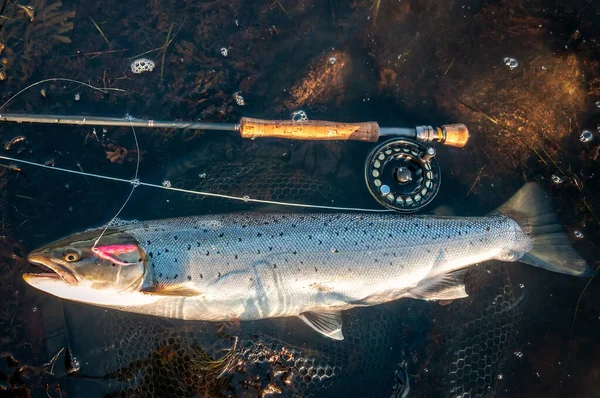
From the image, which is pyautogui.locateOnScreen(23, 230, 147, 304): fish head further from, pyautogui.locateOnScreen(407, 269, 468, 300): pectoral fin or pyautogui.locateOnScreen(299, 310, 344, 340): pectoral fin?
pyautogui.locateOnScreen(407, 269, 468, 300): pectoral fin

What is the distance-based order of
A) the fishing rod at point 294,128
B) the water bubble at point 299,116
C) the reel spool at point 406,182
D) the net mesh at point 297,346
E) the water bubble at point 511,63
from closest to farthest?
1. the net mesh at point 297,346
2. the fishing rod at point 294,128
3. the reel spool at point 406,182
4. the water bubble at point 299,116
5. the water bubble at point 511,63

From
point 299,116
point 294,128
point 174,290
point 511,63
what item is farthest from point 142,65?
point 511,63

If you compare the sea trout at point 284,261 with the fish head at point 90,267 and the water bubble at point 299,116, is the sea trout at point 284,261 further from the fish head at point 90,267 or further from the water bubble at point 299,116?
the water bubble at point 299,116

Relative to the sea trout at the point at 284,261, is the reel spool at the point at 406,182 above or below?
above

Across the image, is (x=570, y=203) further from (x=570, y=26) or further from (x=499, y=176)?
(x=570, y=26)

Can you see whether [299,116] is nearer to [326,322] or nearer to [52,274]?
[326,322]

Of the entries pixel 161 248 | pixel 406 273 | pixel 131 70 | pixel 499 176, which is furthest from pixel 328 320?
pixel 131 70

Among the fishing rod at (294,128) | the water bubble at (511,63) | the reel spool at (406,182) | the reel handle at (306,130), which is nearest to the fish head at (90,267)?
the fishing rod at (294,128)
